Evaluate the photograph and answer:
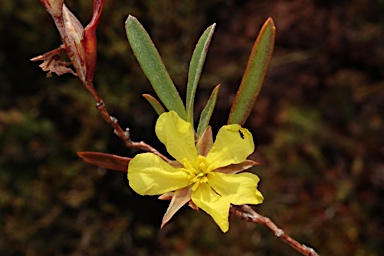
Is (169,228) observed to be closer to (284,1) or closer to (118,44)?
(118,44)

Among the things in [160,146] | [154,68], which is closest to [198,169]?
[154,68]

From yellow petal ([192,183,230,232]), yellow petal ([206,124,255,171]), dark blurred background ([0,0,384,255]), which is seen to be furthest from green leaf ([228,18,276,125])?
dark blurred background ([0,0,384,255])

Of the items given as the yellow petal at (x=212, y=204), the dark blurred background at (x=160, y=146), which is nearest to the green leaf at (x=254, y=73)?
the yellow petal at (x=212, y=204)

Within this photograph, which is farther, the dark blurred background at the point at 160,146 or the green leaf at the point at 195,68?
the dark blurred background at the point at 160,146

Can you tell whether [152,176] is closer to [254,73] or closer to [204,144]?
[204,144]

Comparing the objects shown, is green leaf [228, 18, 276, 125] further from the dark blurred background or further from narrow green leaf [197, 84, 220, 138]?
the dark blurred background

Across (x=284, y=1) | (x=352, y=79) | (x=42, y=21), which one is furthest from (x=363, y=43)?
(x=42, y=21)

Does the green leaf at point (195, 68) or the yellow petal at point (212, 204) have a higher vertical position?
the green leaf at point (195, 68)

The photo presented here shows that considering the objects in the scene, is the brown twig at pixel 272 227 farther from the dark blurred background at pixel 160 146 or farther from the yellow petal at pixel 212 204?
the dark blurred background at pixel 160 146
